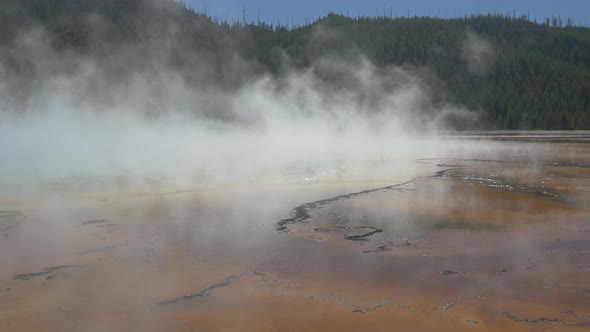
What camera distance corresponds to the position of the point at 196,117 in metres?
41.7

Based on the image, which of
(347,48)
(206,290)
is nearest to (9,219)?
(206,290)

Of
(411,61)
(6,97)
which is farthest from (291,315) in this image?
(411,61)

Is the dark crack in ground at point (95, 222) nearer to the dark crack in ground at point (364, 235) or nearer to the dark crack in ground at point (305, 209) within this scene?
the dark crack in ground at point (305, 209)

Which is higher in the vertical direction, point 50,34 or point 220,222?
point 50,34

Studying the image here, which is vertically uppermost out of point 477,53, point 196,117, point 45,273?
point 477,53

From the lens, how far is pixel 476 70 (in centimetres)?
6125

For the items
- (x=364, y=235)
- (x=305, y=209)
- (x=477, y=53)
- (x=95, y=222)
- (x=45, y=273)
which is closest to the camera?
(x=45, y=273)

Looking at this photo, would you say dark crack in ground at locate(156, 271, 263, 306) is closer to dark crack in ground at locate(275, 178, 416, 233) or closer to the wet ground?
the wet ground

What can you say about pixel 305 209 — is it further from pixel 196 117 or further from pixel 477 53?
pixel 477 53

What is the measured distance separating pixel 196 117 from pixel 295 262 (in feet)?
125

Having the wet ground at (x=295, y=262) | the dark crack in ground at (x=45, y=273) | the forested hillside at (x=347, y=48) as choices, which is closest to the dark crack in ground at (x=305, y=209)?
the wet ground at (x=295, y=262)

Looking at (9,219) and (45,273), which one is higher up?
(9,219)

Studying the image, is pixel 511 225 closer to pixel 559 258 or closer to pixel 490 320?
pixel 559 258

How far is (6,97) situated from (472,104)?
127ft
